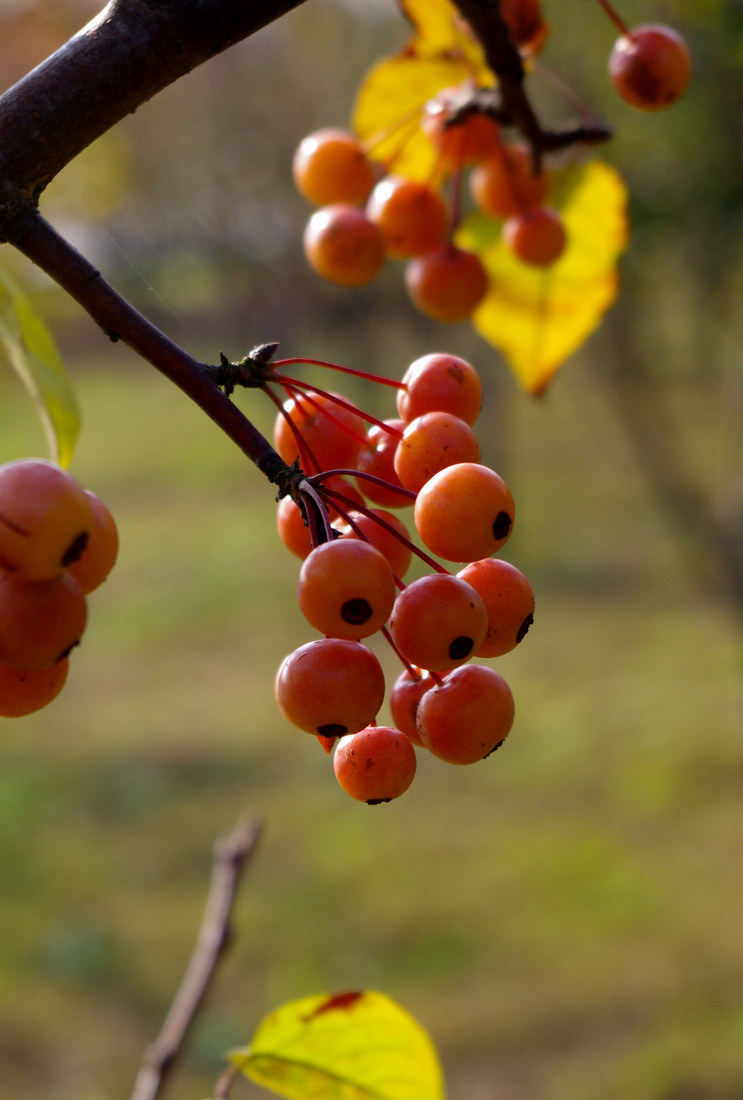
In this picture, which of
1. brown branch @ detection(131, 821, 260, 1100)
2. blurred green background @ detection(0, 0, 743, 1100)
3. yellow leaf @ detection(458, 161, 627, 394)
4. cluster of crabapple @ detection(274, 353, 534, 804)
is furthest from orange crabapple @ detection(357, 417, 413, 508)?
yellow leaf @ detection(458, 161, 627, 394)

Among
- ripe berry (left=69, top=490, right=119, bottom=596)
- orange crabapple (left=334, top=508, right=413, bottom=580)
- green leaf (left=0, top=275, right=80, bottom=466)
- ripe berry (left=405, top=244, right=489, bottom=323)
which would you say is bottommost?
ripe berry (left=69, top=490, right=119, bottom=596)

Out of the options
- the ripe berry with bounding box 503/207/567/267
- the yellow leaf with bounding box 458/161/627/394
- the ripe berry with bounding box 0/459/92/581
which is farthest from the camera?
the yellow leaf with bounding box 458/161/627/394

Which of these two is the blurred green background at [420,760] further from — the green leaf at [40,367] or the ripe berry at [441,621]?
the ripe berry at [441,621]

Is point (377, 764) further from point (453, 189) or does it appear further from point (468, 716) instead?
point (453, 189)

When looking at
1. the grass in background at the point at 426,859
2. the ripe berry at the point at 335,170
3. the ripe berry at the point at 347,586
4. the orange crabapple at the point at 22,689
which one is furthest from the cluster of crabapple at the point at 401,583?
the grass in background at the point at 426,859

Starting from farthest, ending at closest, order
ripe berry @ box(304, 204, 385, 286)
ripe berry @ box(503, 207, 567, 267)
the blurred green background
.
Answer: the blurred green background, ripe berry @ box(503, 207, 567, 267), ripe berry @ box(304, 204, 385, 286)

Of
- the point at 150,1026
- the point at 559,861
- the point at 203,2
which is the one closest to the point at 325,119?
the point at 559,861

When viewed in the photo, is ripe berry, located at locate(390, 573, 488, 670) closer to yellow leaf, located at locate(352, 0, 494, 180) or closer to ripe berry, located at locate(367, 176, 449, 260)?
ripe berry, located at locate(367, 176, 449, 260)

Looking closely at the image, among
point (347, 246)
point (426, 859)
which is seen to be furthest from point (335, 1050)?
point (426, 859)
